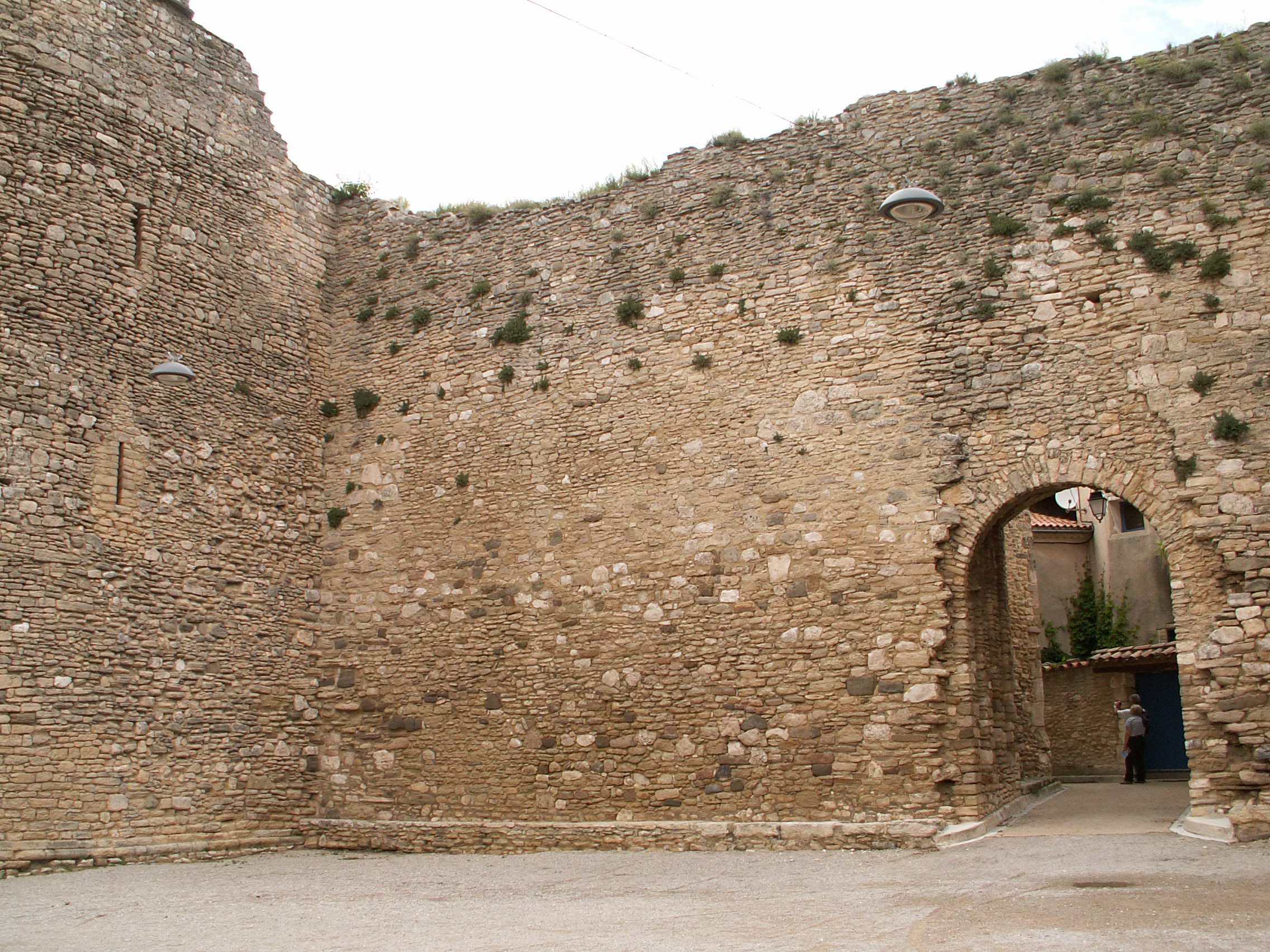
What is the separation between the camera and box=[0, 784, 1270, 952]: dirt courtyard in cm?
724

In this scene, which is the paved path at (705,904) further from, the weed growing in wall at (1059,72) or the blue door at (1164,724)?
the blue door at (1164,724)

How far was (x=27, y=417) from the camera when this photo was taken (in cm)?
1252

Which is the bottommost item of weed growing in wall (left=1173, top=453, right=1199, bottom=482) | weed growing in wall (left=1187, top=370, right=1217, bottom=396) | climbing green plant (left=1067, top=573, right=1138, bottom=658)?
climbing green plant (left=1067, top=573, right=1138, bottom=658)

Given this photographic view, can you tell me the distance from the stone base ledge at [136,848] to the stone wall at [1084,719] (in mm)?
13640

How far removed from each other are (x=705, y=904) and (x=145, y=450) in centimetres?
852

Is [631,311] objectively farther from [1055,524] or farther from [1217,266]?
[1055,524]

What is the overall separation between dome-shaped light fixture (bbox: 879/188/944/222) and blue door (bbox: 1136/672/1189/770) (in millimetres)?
13836

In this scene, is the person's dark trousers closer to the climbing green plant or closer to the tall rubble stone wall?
the climbing green plant

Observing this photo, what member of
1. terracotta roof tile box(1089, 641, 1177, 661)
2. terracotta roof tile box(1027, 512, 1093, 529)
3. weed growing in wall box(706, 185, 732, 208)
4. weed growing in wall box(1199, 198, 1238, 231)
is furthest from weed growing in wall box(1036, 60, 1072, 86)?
terracotta roof tile box(1027, 512, 1093, 529)

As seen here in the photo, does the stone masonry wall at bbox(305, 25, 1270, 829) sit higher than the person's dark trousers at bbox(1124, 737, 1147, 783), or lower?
higher

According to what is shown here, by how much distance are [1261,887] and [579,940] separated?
178 inches

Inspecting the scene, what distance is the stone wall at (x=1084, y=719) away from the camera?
2098cm

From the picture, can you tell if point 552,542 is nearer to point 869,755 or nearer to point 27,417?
point 869,755

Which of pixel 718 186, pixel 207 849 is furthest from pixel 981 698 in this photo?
pixel 207 849
